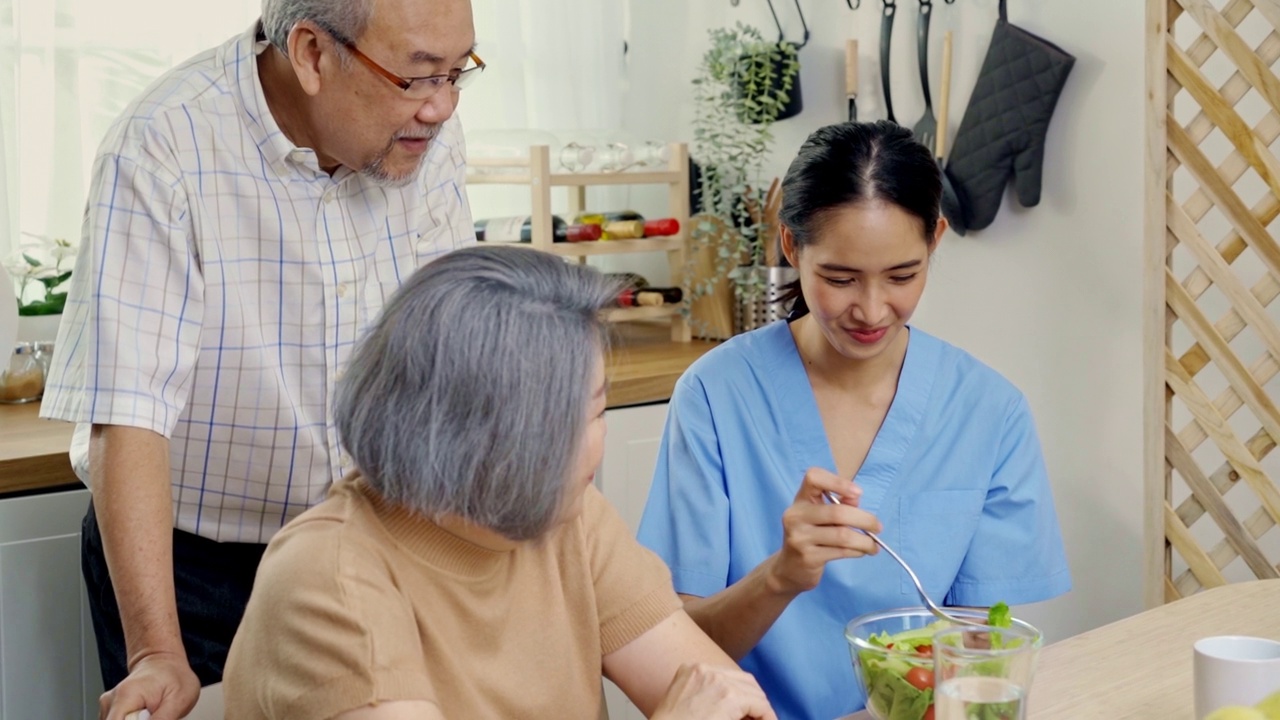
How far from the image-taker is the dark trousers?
1640 millimetres

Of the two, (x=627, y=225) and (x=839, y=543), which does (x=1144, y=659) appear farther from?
(x=627, y=225)

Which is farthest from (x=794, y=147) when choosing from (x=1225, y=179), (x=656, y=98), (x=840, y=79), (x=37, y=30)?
(x=37, y=30)

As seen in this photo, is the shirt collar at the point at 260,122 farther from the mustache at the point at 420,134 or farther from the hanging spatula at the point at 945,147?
the hanging spatula at the point at 945,147

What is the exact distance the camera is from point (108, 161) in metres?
1.45

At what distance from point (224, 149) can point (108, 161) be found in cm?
13

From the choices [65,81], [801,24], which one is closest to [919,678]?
[65,81]

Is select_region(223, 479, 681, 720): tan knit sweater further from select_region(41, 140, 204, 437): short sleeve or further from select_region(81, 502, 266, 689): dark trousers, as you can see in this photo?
select_region(81, 502, 266, 689): dark trousers

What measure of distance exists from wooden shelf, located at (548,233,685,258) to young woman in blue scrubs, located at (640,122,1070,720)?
1223 millimetres

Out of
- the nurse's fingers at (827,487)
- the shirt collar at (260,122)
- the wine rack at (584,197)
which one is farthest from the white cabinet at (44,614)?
the nurse's fingers at (827,487)

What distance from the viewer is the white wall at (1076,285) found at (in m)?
2.48

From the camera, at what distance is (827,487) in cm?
133

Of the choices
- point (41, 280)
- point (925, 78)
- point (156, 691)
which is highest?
point (925, 78)

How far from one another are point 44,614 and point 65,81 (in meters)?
1.08

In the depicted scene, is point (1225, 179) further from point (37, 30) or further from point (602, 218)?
point (37, 30)
